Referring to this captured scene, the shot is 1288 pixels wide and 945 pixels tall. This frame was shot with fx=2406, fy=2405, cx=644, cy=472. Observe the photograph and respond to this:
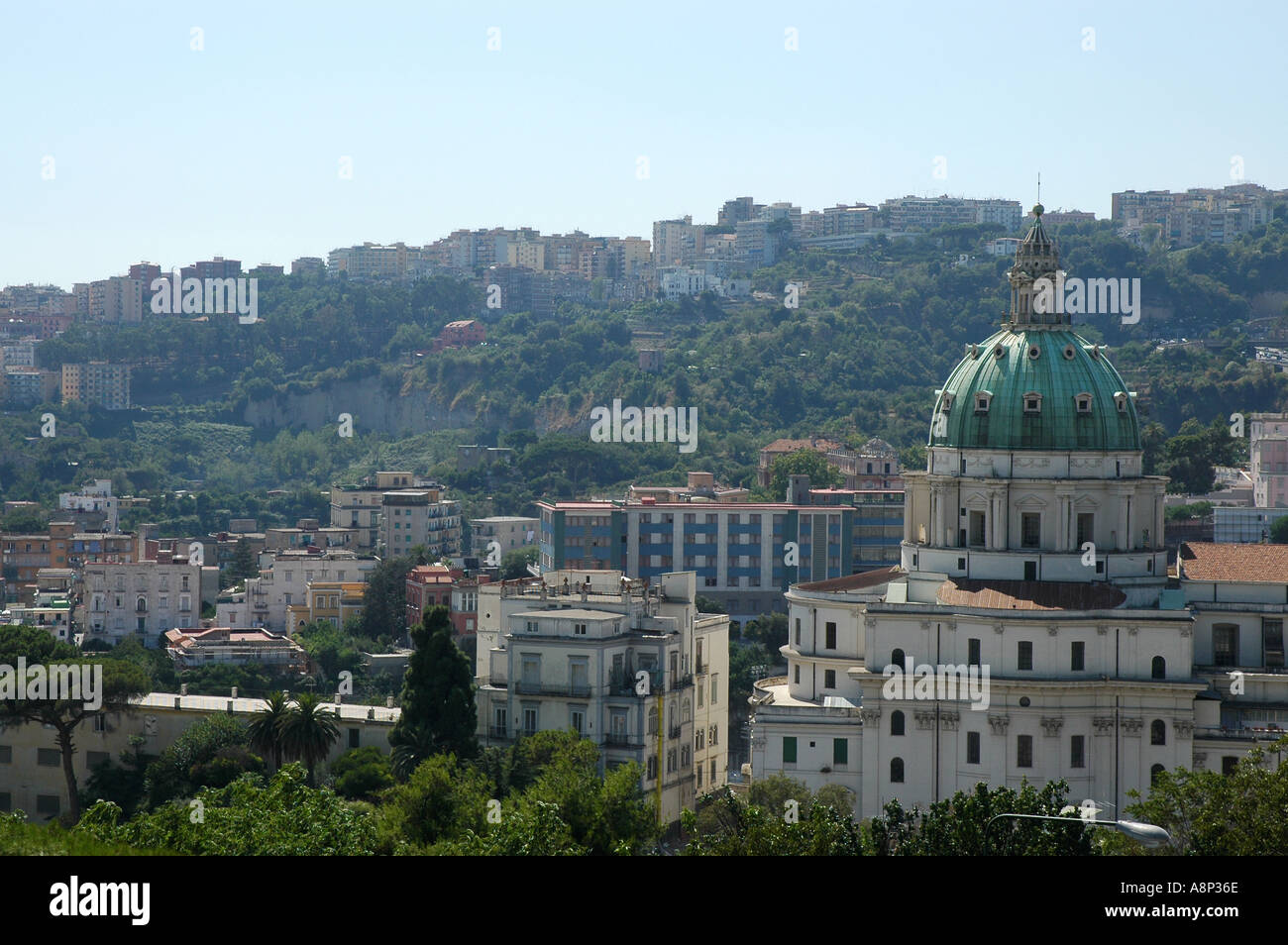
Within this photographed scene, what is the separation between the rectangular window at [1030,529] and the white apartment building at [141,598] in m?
76.0

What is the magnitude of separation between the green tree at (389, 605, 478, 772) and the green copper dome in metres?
17.7

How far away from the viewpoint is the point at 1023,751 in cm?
7275

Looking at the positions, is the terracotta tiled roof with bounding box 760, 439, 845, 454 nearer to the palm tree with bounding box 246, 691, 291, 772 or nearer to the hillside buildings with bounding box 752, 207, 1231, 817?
the hillside buildings with bounding box 752, 207, 1231, 817

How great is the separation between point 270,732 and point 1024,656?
84.1ft

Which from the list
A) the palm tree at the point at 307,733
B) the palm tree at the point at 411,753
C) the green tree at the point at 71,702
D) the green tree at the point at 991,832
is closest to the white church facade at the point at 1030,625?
the palm tree at the point at 411,753

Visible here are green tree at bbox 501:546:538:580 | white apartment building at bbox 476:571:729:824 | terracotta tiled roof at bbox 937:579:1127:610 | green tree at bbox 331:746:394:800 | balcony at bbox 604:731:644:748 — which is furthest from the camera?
green tree at bbox 501:546:538:580

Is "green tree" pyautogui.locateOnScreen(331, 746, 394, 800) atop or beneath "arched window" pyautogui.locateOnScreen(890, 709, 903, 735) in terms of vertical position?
beneath

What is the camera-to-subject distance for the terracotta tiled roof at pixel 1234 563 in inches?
3034

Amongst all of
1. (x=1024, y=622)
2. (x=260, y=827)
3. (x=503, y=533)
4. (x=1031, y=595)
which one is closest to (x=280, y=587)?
(x=503, y=533)

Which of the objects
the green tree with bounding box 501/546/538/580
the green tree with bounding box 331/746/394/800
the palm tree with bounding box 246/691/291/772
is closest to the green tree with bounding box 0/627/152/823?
the palm tree with bounding box 246/691/291/772

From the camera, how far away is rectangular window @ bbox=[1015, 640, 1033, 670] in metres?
73.2
